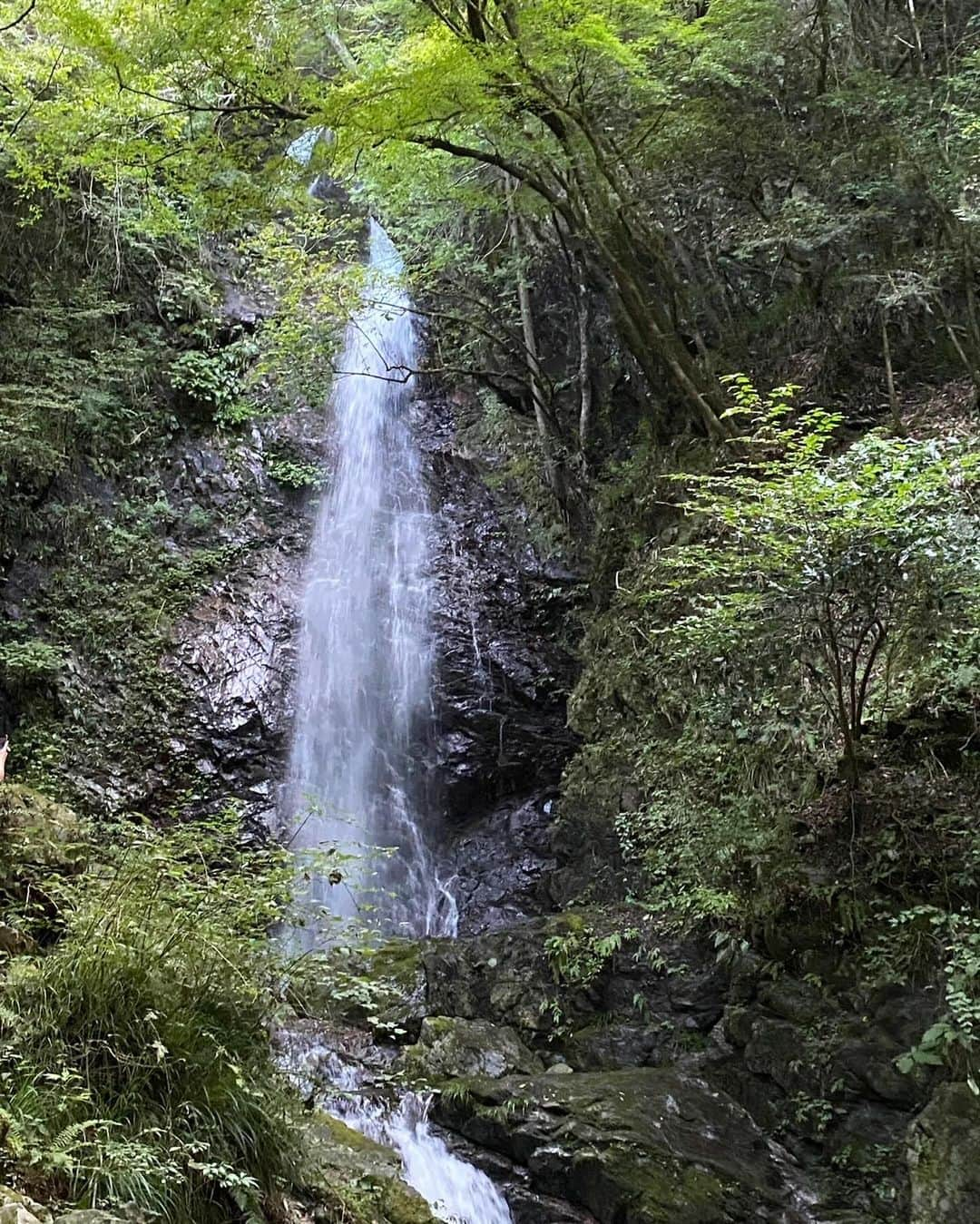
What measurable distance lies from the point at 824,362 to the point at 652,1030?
6.09 meters

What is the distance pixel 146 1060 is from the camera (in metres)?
3.03

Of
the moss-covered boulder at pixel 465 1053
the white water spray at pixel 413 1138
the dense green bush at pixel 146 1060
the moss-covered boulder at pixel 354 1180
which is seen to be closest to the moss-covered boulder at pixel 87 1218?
the dense green bush at pixel 146 1060

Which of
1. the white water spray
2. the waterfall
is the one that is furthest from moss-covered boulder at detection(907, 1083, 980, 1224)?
the waterfall

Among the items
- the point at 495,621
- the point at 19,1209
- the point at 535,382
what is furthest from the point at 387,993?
the point at 535,382

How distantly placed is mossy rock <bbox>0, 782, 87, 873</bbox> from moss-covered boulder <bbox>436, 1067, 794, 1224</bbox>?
255cm

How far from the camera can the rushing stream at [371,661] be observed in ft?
30.5

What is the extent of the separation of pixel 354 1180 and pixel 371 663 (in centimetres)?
754

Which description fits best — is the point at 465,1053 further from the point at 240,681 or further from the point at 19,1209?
the point at 240,681

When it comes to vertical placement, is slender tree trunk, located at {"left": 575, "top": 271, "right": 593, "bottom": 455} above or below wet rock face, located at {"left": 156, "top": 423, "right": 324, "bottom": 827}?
above

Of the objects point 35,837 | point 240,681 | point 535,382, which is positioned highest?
point 535,382

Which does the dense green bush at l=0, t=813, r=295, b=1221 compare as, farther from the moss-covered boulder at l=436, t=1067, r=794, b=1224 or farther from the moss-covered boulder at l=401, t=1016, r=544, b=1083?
the moss-covered boulder at l=401, t=1016, r=544, b=1083

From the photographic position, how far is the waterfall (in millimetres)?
9352

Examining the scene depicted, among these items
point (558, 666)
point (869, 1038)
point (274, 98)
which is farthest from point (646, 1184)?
point (274, 98)

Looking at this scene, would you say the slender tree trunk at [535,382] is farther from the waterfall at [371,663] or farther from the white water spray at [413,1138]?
the white water spray at [413,1138]
